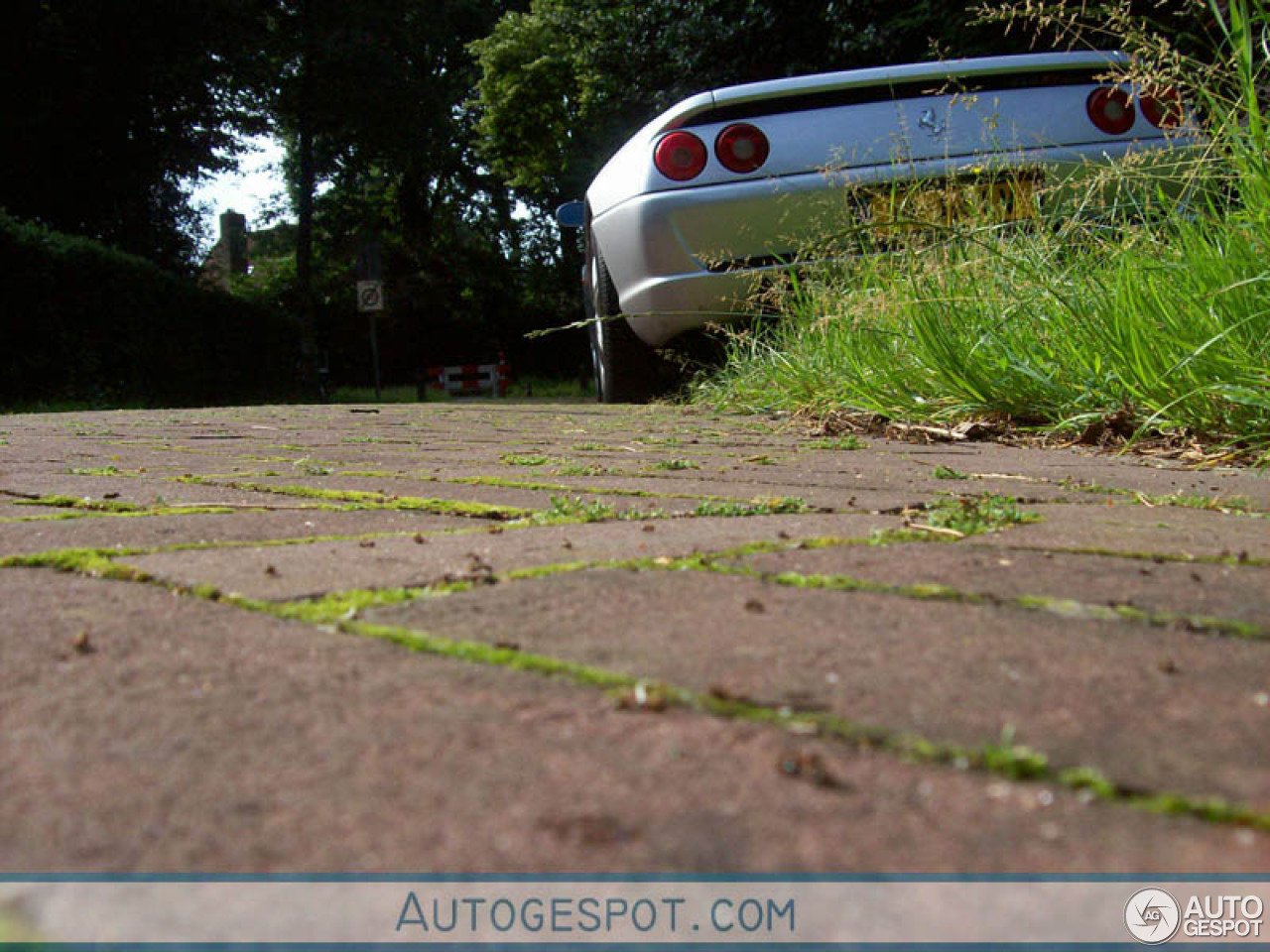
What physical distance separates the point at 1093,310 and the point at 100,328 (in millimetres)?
15025

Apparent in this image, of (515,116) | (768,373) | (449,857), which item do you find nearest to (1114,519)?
(449,857)

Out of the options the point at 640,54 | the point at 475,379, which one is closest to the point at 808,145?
the point at 640,54

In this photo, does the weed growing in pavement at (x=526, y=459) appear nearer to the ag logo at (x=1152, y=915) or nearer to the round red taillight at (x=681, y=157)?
the round red taillight at (x=681, y=157)

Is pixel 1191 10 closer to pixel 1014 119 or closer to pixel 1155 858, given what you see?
pixel 1014 119

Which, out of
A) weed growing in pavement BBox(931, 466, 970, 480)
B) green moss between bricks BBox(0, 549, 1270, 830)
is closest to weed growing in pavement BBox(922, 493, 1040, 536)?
weed growing in pavement BBox(931, 466, 970, 480)

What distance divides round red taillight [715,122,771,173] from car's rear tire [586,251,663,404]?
1388mm

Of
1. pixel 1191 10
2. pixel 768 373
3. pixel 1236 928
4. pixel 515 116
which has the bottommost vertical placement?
pixel 1236 928

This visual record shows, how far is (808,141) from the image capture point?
518 centimetres

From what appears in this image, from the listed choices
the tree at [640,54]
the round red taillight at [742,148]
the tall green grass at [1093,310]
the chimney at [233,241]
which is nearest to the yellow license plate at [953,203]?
the tall green grass at [1093,310]

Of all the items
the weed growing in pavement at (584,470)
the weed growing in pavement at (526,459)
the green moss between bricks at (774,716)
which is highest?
the weed growing in pavement at (526,459)

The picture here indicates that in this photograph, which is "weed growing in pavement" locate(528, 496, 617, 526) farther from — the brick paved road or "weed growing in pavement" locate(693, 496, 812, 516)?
"weed growing in pavement" locate(693, 496, 812, 516)

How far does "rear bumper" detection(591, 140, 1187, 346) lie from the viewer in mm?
4875

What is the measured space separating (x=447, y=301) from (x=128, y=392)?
624 inches

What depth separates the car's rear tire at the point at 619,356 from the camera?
655cm
